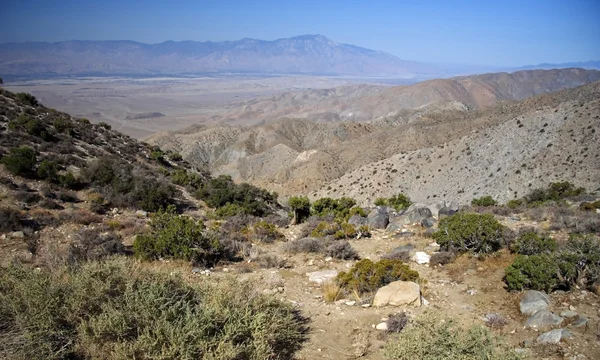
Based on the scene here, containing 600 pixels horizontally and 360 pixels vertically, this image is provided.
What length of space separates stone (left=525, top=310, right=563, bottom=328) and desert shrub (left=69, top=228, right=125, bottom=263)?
341 inches

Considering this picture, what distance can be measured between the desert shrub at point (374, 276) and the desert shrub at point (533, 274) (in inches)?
73.7

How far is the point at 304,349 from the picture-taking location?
563cm

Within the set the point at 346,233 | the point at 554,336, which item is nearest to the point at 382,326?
the point at 554,336

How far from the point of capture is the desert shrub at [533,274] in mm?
7117

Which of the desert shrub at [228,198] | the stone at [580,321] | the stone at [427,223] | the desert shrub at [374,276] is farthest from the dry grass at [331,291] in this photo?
the desert shrub at [228,198]

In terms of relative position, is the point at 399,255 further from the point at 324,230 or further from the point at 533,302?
the point at 533,302

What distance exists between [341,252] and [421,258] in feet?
7.02

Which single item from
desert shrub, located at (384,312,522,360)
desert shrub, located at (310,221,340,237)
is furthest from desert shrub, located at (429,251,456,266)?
desert shrub, located at (384,312,522,360)

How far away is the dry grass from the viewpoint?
293 inches

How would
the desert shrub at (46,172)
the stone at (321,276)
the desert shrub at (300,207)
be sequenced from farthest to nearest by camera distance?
the desert shrub at (300,207) < the desert shrub at (46,172) < the stone at (321,276)

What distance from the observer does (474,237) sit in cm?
968

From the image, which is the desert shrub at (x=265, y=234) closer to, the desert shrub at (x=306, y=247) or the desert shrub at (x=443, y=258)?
the desert shrub at (x=306, y=247)

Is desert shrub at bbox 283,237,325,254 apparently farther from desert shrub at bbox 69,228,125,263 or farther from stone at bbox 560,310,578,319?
stone at bbox 560,310,578,319

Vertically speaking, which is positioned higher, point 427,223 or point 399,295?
point 399,295
